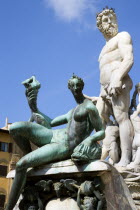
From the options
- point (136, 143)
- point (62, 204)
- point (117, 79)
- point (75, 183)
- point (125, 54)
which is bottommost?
point (62, 204)

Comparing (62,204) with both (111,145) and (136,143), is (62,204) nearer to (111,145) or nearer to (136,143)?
(136,143)

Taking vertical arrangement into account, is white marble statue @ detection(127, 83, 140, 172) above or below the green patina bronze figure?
above

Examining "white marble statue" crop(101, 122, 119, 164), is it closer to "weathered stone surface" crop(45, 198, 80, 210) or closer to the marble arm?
the marble arm

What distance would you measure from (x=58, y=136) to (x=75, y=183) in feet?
1.96

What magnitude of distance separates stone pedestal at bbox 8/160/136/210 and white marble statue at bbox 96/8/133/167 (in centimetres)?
402

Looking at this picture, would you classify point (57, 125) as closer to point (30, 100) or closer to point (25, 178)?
point (30, 100)

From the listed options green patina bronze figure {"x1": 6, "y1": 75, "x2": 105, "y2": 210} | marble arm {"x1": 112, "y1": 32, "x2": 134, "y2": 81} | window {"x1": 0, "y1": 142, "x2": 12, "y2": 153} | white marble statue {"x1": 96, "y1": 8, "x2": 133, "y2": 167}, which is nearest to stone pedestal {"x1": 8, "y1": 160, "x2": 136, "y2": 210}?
green patina bronze figure {"x1": 6, "y1": 75, "x2": 105, "y2": 210}

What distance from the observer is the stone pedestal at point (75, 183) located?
4480mm

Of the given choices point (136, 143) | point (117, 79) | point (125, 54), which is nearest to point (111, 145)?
point (136, 143)

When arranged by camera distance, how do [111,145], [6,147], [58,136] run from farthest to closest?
[6,147] < [111,145] < [58,136]

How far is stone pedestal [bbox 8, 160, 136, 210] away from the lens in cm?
448

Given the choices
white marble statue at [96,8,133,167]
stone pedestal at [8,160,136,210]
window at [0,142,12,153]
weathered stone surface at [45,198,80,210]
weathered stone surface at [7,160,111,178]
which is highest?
window at [0,142,12,153]

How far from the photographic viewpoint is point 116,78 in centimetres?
902

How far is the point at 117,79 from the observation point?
29.6ft
